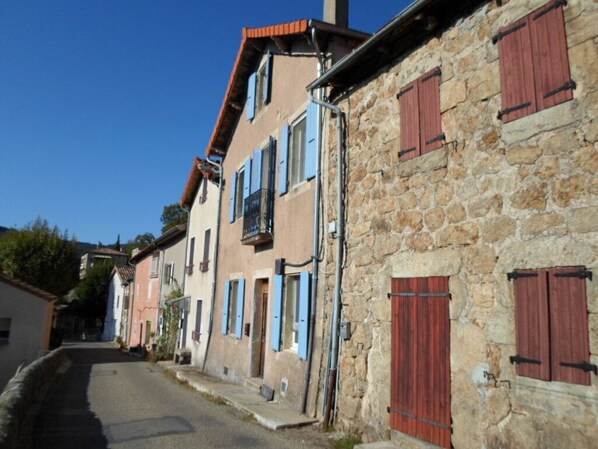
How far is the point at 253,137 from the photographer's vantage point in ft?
39.9

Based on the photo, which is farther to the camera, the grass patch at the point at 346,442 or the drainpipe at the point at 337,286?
the drainpipe at the point at 337,286

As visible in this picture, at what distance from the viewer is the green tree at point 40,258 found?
31.0m

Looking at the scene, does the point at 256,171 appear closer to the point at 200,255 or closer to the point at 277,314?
the point at 277,314

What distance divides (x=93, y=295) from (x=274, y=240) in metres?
41.8

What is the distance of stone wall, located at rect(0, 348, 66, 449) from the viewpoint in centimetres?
513

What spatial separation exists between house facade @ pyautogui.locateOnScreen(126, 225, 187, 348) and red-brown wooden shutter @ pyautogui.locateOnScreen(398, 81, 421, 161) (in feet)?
49.7

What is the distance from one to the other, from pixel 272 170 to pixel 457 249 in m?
5.90

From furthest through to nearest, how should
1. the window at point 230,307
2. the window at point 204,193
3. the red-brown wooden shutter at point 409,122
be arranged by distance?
1. the window at point 204,193
2. the window at point 230,307
3. the red-brown wooden shutter at point 409,122

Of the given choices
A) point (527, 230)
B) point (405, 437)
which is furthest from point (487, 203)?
point (405, 437)

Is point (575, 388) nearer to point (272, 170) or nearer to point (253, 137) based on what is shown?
point (272, 170)

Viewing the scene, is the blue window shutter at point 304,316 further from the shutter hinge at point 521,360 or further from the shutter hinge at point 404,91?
the shutter hinge at point 521,360

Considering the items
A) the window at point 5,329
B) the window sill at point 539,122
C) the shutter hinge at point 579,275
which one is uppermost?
the window sill at point 539,122

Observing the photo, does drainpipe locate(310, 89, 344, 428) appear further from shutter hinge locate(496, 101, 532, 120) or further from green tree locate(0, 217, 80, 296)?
green tree locate(0, 217, 80, 296)

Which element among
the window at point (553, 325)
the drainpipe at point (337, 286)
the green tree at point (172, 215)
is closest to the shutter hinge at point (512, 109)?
the window at point (553, 325)
